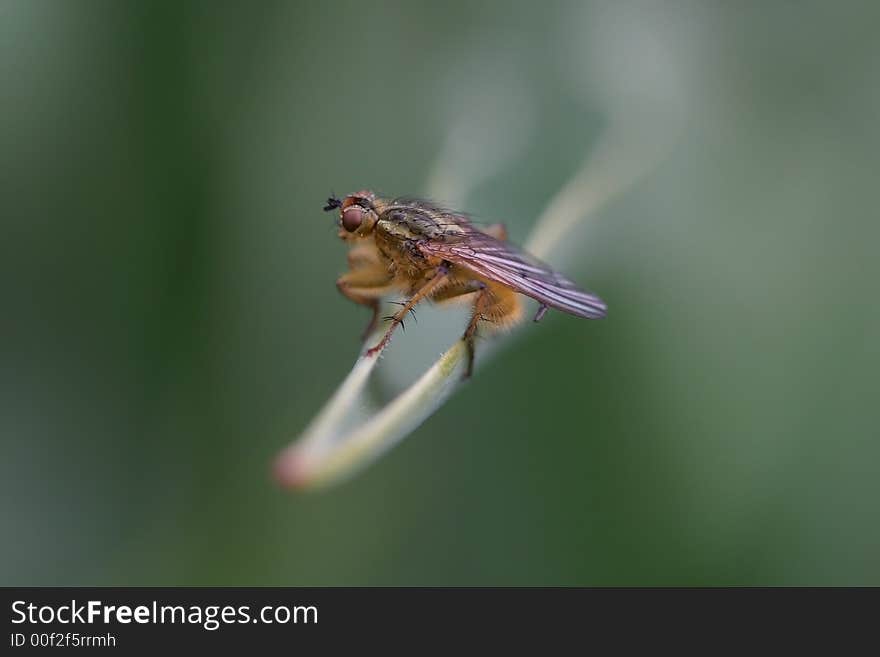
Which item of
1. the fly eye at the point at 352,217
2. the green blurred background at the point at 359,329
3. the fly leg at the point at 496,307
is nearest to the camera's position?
the green blurred background at the point at 359,329

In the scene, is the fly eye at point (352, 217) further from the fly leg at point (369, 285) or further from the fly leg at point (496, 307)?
the fly leg at point (496, 307)

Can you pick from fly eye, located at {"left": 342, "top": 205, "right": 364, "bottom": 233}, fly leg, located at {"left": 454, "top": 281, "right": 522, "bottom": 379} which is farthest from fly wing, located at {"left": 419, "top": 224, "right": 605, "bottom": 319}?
fly eye, located at {"left": 342, "top": 205, "right": 364, "bottom": 233}

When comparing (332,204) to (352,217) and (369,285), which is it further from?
(369,285)

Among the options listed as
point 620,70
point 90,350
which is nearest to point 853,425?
point 620,70

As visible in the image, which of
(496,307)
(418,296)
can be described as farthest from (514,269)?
(418,296)

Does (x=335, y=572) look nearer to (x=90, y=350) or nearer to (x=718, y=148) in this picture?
(x=90, y=350)

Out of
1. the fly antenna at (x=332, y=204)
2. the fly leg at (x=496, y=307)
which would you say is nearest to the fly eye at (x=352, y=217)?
the fly antenna at (x=332, y=204)

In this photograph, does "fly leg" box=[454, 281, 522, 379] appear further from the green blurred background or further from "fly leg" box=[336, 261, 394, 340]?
"fly leg" box=[336, 261, 394, 340]
